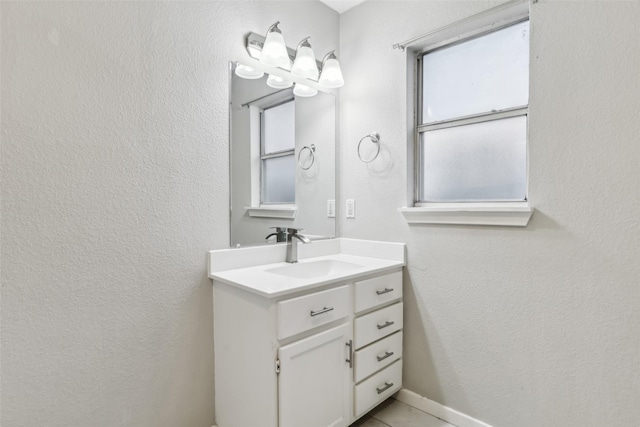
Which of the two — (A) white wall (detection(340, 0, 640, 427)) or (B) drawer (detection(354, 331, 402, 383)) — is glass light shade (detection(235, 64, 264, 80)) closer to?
(A) white wall (detection(340, 0, 640, 427))

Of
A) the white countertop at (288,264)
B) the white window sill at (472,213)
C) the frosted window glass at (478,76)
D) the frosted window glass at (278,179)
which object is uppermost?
the frosted window glass at (478,76)

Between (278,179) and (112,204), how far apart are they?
0.84 meters

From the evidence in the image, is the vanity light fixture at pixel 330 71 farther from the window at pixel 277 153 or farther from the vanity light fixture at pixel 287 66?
the window at pixel 277 153

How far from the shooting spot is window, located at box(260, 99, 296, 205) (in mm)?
1896

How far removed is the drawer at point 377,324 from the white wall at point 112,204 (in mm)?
720

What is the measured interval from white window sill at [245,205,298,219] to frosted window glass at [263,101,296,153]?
32cm

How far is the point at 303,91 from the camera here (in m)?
2.03

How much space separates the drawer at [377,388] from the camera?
5.49 feet

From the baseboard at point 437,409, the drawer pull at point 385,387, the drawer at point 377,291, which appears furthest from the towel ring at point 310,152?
the baseboard at point 437,409

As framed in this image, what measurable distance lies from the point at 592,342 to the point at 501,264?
432 millimetres

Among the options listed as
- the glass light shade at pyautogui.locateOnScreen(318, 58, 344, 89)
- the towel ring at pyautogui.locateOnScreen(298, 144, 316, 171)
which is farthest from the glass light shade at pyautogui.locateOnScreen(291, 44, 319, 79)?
the towel ring at pyautogui.locateOnScreen(298, 144, 316, 171)

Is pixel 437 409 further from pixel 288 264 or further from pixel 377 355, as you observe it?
pixel 288 264

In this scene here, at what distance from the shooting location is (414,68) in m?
1.97

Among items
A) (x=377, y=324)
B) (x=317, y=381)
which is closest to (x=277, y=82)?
(x=377, y=324)
